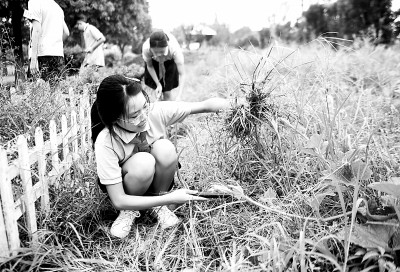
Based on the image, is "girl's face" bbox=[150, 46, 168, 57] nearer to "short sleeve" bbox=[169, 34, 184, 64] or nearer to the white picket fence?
"short sleeve" bbox=[169, 34, 184, 64]

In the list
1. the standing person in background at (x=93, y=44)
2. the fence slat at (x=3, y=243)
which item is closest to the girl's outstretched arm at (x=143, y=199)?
the fence slat at (x=3, y=243)

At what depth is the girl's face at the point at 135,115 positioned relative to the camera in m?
1.67

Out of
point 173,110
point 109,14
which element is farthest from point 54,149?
point 109,14

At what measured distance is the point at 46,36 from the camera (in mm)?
3619

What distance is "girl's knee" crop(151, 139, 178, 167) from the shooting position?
6.43ft

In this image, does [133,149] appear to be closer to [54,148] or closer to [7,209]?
[54,148]

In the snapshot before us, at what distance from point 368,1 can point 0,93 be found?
888 centimetres

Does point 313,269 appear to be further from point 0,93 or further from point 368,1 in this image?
point 368,1

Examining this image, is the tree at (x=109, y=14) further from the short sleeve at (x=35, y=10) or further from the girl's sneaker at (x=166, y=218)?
the girl's sneaker at (x=166, y=218)

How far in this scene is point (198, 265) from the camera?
152 cm

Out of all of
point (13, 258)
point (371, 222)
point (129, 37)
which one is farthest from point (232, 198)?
point (129, 37)

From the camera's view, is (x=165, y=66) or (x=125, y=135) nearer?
(x=125, y=135)

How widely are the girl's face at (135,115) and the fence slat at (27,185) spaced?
1.45ft

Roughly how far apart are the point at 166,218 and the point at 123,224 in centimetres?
23
